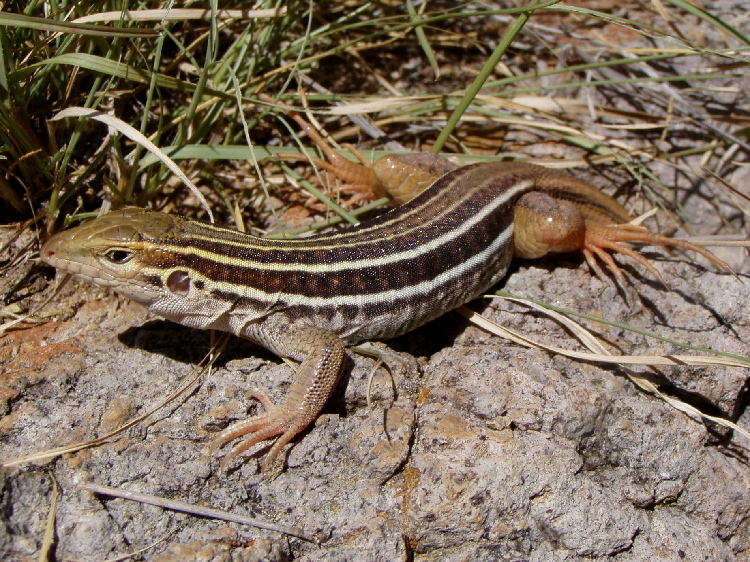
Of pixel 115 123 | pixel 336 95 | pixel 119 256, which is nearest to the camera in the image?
pixel 119 256

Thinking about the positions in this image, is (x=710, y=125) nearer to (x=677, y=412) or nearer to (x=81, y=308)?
(x=677, y=412)

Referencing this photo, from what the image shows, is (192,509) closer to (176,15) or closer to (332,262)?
(332,262)

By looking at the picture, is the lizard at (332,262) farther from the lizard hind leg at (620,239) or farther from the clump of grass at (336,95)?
the clump of grass at (336,95)

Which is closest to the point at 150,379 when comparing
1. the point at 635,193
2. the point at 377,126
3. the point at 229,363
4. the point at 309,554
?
the point at 229,363

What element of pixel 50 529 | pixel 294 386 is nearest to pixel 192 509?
pixel 50 529

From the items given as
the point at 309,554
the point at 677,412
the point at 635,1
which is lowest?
the point at 677,412

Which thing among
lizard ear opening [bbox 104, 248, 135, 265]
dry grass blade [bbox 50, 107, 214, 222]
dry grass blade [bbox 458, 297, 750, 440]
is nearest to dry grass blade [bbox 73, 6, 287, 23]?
dry grass blade [bbox 50, 107, 214, 222]
